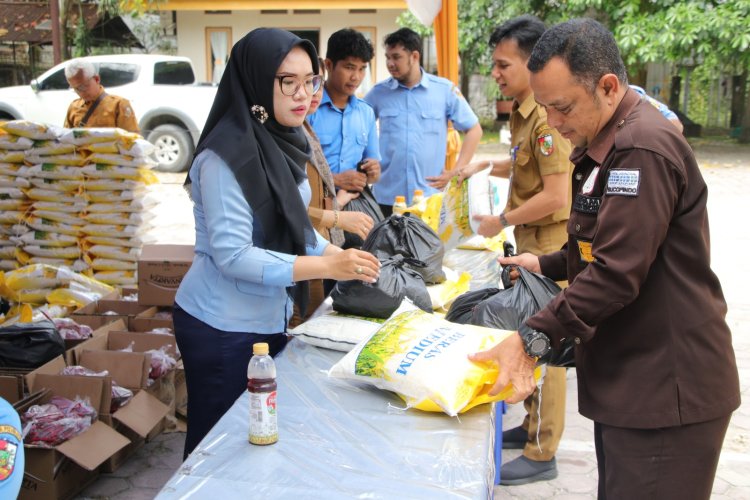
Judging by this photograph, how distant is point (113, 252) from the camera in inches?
215

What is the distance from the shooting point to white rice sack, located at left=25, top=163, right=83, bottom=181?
5348 millimetres

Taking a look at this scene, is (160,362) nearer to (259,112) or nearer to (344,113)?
(344,113)

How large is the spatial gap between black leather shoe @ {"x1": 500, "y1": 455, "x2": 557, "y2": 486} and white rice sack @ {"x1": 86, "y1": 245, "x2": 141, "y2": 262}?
3395 millimetres

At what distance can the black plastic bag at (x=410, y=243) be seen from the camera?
315 centimetres

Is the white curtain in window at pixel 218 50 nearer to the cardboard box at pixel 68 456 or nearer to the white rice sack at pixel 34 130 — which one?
the white rice sack at pixel 34 130

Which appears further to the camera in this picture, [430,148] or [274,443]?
[430,148]

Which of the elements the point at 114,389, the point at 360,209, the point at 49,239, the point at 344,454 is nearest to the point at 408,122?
the point at 360,209

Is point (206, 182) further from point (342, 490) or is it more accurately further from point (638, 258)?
point (638, 258)

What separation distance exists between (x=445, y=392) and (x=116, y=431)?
1930 millimetres

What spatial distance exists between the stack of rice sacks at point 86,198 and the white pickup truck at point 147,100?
6645mm

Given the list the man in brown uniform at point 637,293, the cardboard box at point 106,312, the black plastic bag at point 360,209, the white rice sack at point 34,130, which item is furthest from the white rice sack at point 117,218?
the man in brown uniform at point 637,293

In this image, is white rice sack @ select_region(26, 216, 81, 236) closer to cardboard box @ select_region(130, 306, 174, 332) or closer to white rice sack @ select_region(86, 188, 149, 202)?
white rice sack @ select_region(86, 188, 149, 202)

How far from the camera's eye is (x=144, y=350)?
385cm

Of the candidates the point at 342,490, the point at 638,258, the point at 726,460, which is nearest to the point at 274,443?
the point at 342,490
